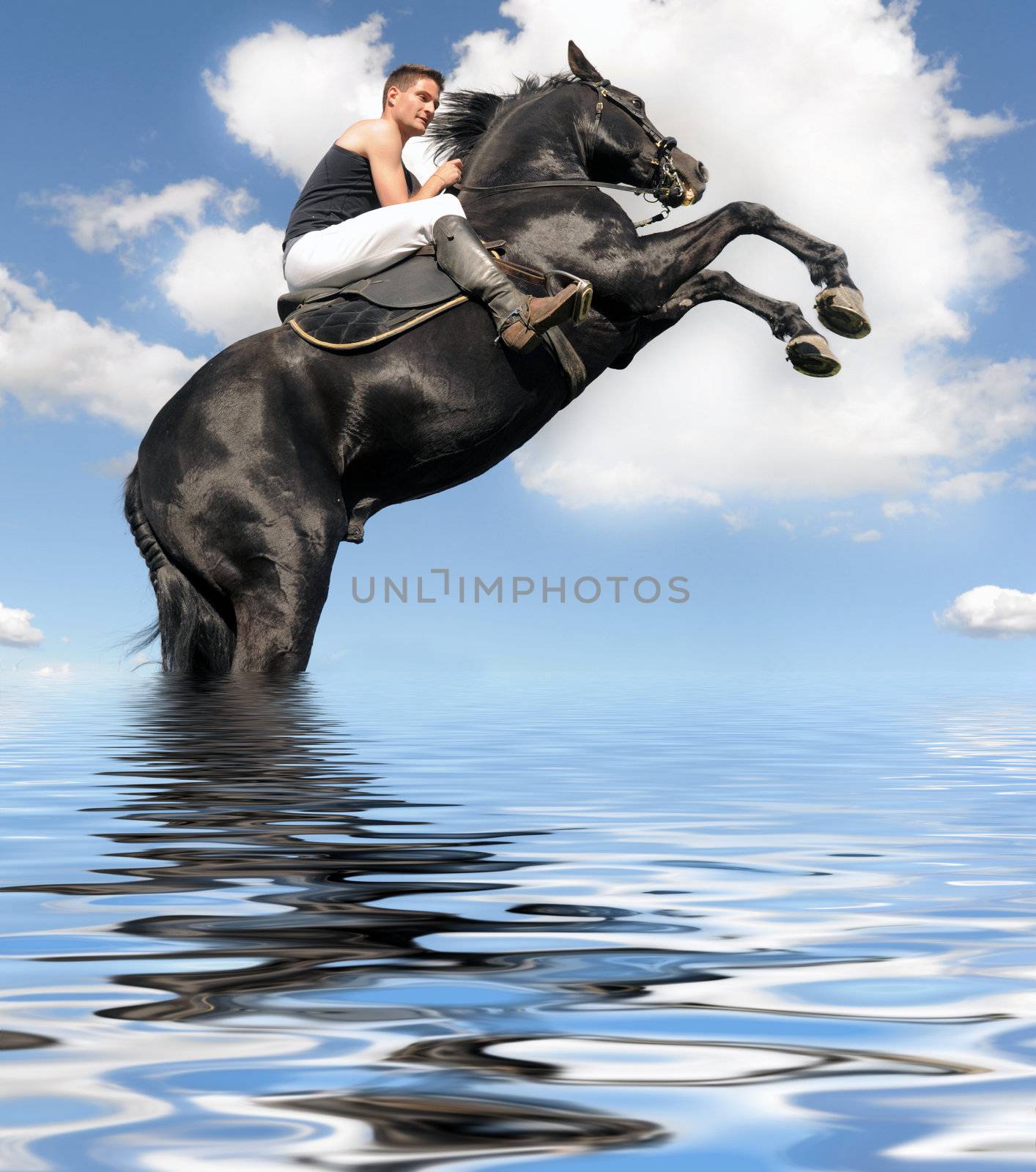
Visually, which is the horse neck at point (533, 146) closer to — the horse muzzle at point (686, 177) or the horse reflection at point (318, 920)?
the horse muzzle at point (686, 177)

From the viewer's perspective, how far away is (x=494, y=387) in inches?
280

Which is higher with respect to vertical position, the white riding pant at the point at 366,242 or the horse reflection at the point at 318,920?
the white riding pant at the point at 366,242

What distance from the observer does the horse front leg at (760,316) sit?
7.00 m

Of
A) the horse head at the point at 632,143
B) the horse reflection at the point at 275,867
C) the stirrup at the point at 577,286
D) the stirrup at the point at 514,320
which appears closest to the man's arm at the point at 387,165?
the stirrup at the point at 577,286

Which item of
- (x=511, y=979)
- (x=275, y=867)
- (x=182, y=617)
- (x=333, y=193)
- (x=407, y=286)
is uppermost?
(x=333, y=193)

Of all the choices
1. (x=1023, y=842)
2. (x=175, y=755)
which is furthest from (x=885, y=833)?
(x=175, y=755)

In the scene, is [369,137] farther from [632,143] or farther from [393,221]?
[632,143]

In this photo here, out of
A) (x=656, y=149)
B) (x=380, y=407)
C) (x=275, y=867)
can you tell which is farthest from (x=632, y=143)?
(x=275, y=867)

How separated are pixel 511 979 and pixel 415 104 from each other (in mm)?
6893

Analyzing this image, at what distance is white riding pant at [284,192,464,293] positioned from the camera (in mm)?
7086

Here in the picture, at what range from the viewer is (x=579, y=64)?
7969 millimetres

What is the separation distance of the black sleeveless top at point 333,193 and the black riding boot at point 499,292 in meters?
0.77

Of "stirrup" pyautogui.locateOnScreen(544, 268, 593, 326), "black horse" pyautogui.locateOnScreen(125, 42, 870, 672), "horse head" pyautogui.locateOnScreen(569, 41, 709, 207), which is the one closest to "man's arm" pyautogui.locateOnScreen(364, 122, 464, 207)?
"black horse" pyautogui.locateOnScreen(125, 42, 870, 672)

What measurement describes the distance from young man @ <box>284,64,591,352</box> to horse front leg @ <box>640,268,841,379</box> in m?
1.09
